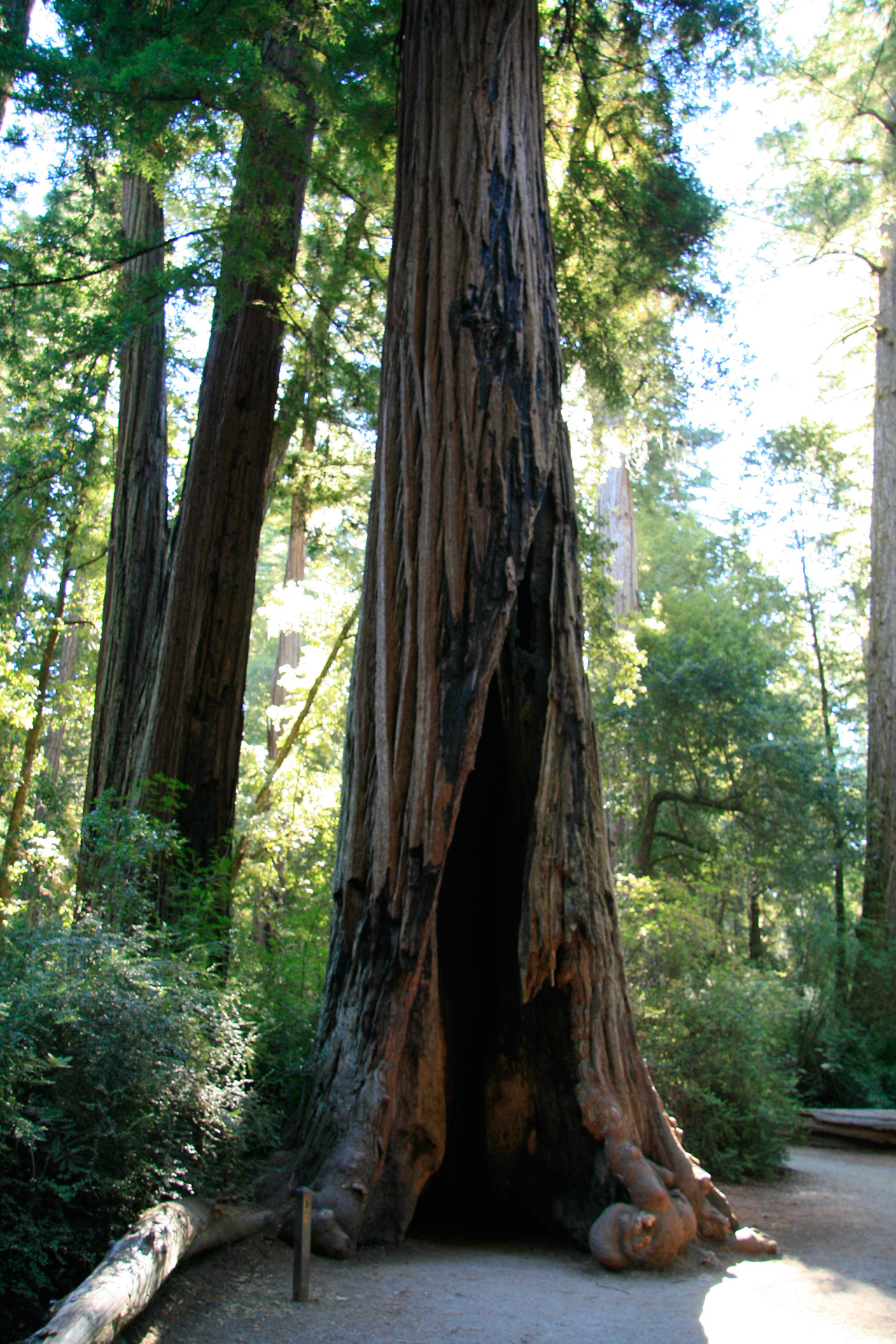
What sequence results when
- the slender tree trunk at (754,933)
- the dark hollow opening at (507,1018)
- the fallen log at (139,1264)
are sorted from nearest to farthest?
the fallen log at (139,1264) → the dark hollow opening at (507,1018) → the slender tree trunk at (754,933)

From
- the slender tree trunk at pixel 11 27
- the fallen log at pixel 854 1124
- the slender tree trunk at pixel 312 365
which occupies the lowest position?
the fallen log at pixel 854 1124

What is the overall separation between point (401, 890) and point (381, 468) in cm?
235

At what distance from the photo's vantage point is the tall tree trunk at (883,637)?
13.8 meters

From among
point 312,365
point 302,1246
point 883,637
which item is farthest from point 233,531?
point 883,637

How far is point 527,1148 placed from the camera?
4.82 m

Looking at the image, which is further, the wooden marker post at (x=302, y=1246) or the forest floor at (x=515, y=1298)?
the wooden marker post at (x=302, y=1246)

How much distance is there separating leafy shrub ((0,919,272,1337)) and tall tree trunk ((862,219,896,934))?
1178 cm

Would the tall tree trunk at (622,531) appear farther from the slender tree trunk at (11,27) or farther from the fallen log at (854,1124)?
the slender tree trunk at (11,27)

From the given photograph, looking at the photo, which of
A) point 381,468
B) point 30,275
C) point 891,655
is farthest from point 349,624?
point 891,655

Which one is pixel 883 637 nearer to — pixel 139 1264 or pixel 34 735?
pixel 34 735

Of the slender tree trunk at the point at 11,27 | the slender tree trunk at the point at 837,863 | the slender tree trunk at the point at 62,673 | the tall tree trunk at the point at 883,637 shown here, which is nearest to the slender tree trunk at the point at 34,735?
the slender tree trunk at the point at 11,27

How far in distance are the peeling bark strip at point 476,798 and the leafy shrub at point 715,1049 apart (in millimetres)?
2716

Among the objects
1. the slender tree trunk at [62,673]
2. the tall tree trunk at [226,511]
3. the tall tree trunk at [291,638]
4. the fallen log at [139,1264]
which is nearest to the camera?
the fallen log at [139,1264]

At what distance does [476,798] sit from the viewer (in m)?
5.72
